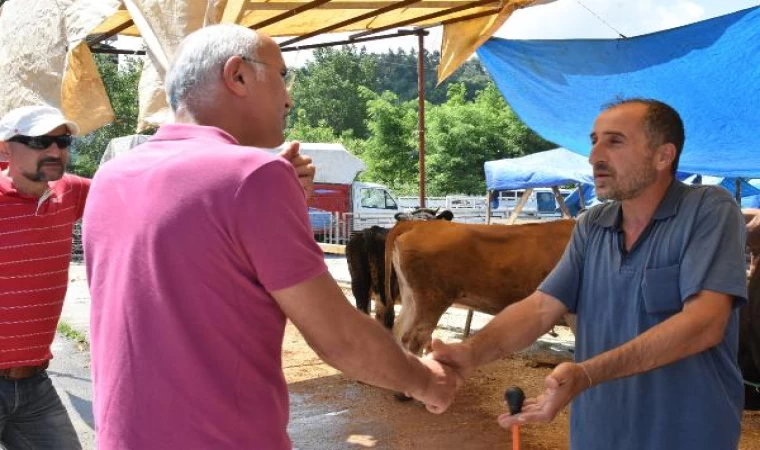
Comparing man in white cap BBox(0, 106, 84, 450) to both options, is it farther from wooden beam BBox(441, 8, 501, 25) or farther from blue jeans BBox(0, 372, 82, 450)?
wooden beam BBox(441, 8, 501, 25)

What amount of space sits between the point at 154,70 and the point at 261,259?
112 inches

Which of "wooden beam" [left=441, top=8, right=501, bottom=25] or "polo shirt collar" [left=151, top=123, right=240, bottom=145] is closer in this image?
"polo shirt collar" [left=151, top=123, right=240, bottom=145]

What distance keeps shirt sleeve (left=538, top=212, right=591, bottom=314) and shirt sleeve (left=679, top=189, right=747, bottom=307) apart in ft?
1.36

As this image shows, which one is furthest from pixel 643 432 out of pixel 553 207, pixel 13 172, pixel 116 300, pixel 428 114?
pixel 428 114

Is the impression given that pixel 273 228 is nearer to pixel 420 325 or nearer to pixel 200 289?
pixel 200 289

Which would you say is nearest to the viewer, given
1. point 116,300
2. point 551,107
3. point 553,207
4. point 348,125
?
Answer: point 116,300

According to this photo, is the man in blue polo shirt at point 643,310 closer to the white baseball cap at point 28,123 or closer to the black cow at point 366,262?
the white baseball cap at point 28,123

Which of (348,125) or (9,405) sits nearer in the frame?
(9,405)

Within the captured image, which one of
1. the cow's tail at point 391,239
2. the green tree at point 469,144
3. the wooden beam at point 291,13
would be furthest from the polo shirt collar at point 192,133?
the green tree at point 469,144

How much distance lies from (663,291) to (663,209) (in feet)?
0.90

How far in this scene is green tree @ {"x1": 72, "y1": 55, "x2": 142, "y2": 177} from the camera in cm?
3058

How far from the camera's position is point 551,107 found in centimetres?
760

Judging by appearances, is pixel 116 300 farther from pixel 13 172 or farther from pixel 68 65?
pixel 68 65

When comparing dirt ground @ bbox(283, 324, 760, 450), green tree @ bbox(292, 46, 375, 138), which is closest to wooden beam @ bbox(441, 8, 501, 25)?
→ dirt ground @ bbox(283, 324, 760, 450)
